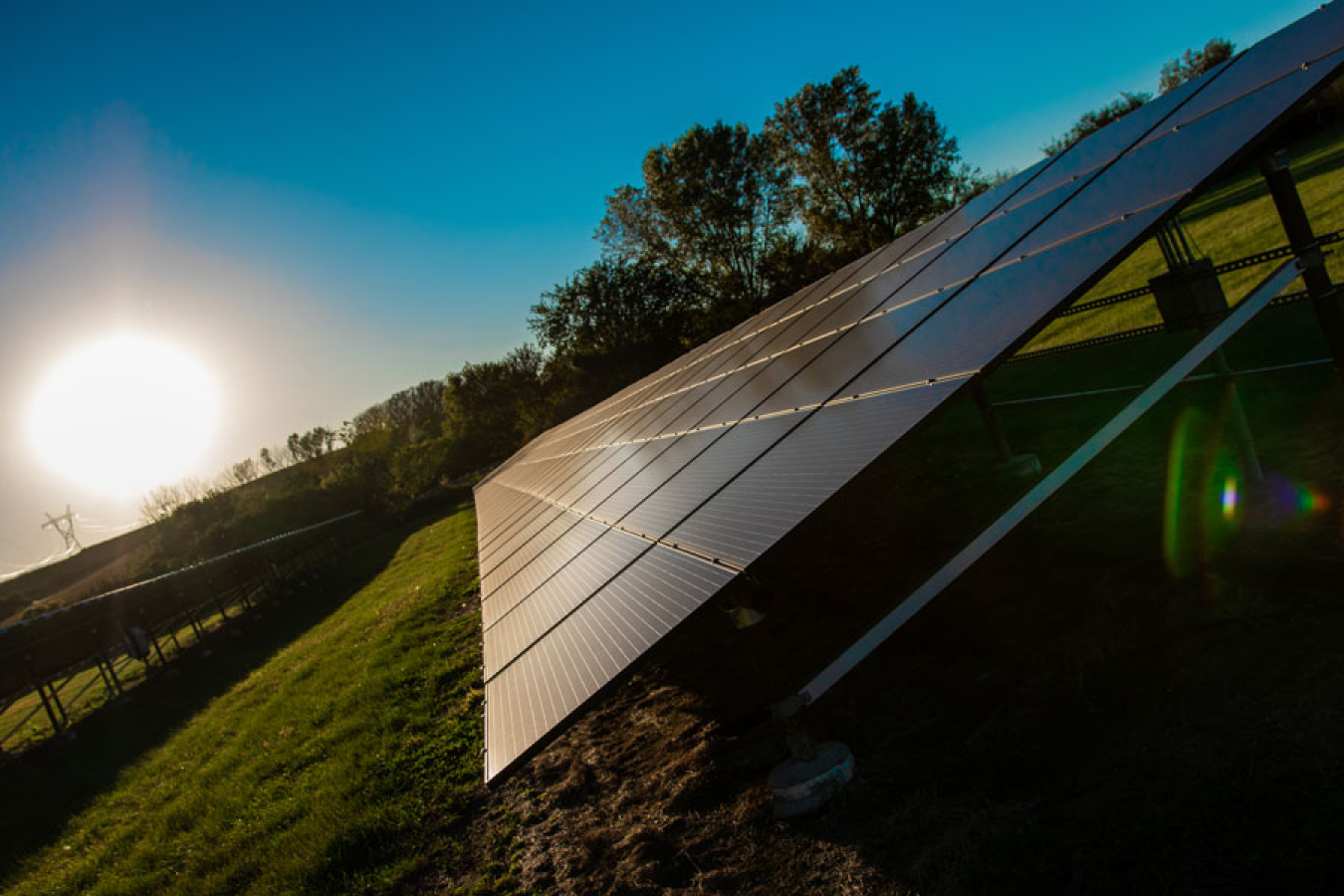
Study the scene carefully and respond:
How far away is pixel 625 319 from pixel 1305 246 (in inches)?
2393

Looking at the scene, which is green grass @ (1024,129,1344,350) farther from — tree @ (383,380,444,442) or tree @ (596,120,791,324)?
tree @ (383,380,444,442)

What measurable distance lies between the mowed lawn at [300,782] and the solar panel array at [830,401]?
2215 millimetres

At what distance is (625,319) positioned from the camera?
64688 mm

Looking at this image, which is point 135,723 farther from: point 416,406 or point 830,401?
point 416,406

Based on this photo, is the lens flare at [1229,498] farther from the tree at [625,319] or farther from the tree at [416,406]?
the tree at [416,406]

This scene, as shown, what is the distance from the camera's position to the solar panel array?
14.0 ft

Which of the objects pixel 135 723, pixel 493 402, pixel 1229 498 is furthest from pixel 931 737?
pixel 493 402

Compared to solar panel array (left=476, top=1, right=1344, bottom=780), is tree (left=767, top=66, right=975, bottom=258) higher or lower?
higher

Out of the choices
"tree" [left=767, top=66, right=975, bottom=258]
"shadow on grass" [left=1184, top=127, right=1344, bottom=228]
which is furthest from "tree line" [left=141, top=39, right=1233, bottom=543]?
"shadow on grass" [left=1184, top=127, right=1344, bottom=228]

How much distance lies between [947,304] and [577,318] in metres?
62.1

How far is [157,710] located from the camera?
1964cm

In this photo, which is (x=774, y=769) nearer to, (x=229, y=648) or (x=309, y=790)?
(x=309, y=790)

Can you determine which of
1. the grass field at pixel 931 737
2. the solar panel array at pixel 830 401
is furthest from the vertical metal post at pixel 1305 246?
the grass field at pixel 931 737

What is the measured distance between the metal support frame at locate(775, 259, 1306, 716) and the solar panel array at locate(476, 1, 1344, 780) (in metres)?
1.21
